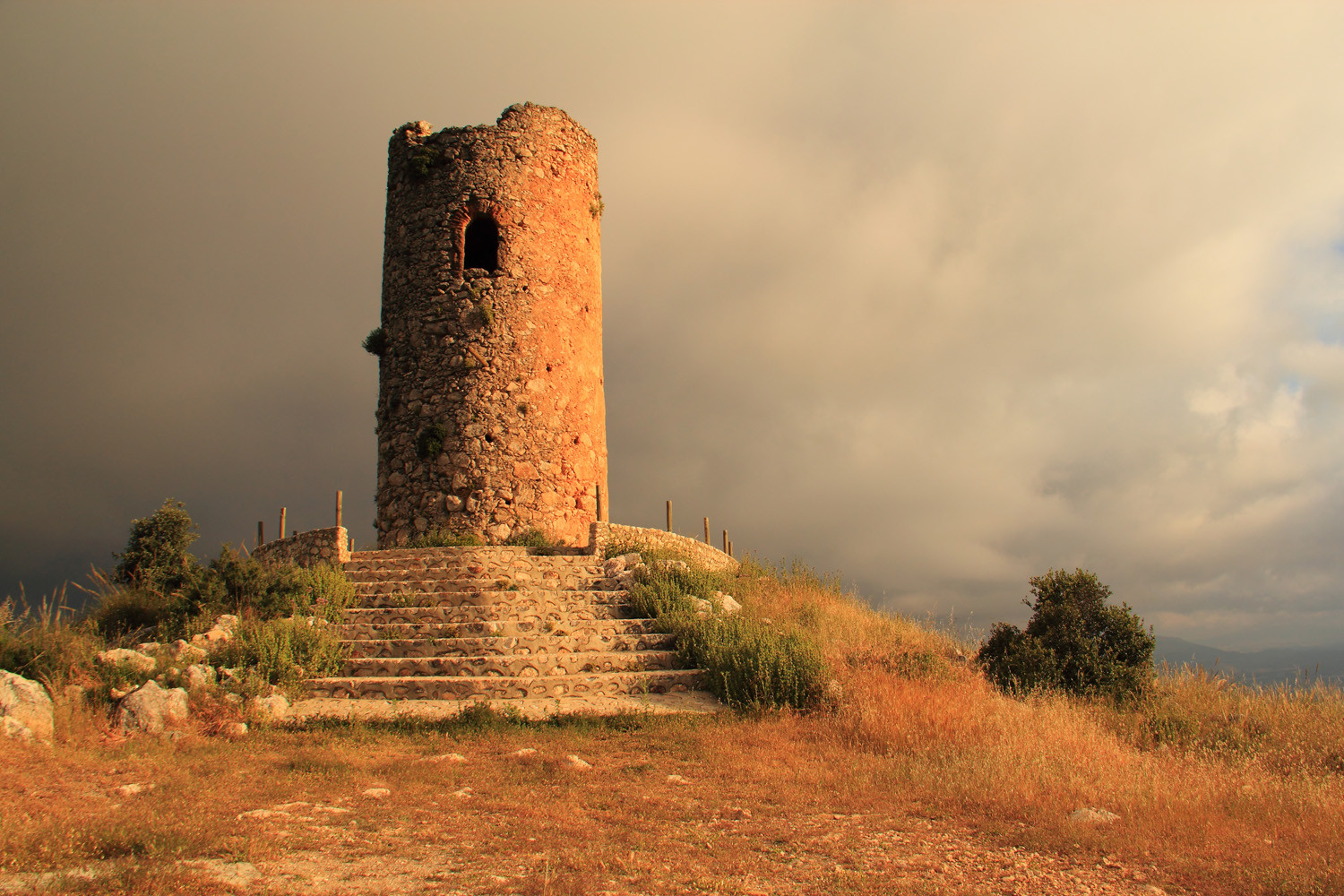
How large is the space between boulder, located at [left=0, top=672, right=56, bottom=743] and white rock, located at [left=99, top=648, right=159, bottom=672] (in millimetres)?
1387

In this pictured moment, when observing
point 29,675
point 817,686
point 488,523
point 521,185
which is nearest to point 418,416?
point 488,523

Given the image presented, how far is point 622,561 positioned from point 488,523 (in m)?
4.54

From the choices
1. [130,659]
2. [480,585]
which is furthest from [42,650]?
[480,585]

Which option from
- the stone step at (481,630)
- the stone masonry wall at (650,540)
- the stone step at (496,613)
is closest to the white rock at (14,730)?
the stone step at (481,630)

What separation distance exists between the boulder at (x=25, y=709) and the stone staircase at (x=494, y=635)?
2830 millimetres

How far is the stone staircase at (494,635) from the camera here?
9422 mm

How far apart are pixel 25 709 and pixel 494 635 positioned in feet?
16.6

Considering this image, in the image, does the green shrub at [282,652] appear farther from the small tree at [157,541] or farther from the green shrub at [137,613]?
the small tree at [157,541]

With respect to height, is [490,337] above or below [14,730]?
above

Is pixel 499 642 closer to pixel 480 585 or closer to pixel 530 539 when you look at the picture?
pixel 480 585

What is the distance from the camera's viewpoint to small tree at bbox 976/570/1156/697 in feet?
36.0

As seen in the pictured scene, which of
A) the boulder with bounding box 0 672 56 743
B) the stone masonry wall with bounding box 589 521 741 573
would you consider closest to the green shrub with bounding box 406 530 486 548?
the stone masonry wall with bounding box 589 521 741 573

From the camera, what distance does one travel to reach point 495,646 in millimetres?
10359

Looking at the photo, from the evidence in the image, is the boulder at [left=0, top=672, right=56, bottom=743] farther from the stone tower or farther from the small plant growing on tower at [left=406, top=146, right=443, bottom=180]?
the small plant growing on tower at [left=406, top=146, right=443, bottom=180]
